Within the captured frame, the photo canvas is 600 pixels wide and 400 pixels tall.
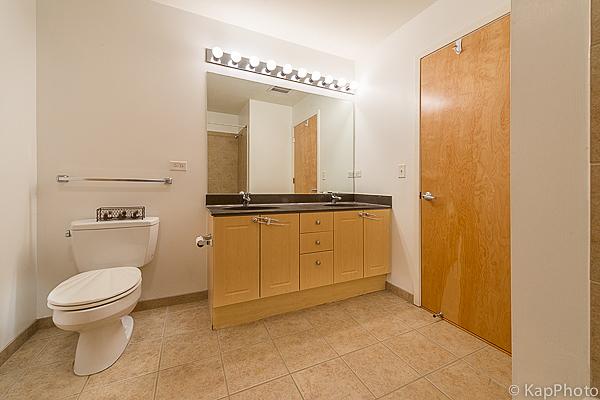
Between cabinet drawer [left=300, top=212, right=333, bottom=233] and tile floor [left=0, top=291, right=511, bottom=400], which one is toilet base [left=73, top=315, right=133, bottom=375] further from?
cabinet drawer [left=300, top=212, right=333, bottom=233]

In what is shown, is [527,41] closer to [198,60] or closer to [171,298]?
[198,60]

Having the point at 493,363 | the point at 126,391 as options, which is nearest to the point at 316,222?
the point at 493,363

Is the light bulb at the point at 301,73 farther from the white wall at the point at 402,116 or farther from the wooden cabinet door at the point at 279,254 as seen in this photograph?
the wooden cabinet door at the point at 279,254

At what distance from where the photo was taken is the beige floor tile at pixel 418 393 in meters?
1.09

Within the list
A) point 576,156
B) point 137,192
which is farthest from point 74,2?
point 576,156

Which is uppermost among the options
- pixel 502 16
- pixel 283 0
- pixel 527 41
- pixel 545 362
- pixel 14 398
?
pixel 283 0

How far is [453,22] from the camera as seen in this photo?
5.43ft

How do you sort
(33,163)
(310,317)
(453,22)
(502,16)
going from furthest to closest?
(310,317) < (453,22) < (33,163) < (502,16)

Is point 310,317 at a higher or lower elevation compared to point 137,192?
lower

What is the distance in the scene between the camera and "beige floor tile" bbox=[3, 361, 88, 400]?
1089 mm

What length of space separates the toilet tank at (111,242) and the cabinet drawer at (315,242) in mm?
1050

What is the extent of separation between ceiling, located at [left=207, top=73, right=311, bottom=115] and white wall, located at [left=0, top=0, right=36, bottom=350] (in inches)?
40.9

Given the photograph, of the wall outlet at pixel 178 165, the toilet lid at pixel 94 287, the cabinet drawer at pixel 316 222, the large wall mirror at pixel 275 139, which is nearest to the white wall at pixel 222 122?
the large wall mirror at pixel 275 139

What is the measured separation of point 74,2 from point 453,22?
2532 mm
